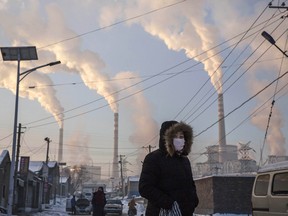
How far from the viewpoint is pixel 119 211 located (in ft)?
123

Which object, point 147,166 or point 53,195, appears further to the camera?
point 53,195

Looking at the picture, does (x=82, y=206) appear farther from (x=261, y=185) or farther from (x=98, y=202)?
(x=261, y=185)

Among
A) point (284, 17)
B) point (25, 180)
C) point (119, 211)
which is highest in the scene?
point (284, 17)

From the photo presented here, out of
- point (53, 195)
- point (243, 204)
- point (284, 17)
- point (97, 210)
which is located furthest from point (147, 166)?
point (53, 195)

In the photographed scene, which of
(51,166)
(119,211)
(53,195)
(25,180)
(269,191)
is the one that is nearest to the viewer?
(269,191)

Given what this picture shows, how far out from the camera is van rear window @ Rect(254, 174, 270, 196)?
10680mm

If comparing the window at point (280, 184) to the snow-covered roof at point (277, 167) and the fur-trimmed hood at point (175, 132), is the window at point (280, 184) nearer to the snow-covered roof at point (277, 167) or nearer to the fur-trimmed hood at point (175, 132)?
the snow-covered roof at point (277, 167)

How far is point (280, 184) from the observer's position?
10039 mm

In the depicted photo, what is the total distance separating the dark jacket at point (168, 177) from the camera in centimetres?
399

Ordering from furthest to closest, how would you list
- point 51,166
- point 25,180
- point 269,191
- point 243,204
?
1. point 51,166
2. point 25,180
3. point 243,204
4. point 269,191

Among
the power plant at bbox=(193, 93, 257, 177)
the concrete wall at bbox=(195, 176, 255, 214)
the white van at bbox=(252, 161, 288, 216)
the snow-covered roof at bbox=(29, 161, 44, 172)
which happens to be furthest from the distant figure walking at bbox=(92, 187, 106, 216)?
the power plant at bbox=(193, 93, 257, 177)

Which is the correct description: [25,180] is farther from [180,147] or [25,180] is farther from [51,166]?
[180,147]

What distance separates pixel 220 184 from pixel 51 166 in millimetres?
44538

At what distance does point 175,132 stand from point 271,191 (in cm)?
697
